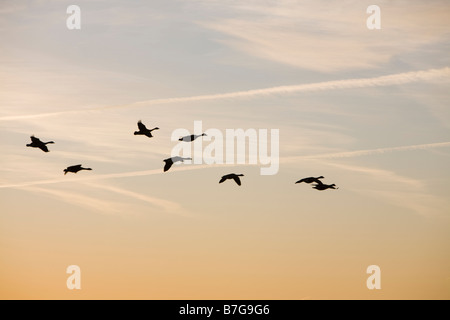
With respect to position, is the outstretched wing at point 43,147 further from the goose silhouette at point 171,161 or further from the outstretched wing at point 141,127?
the goose silhouette at point 171,161

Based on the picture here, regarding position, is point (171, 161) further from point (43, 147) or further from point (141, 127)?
point (43, 147)

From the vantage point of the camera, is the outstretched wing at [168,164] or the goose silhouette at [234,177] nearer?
the outstretched wing at [168,164]

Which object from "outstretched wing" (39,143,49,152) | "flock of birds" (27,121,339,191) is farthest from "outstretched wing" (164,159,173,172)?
"outstretched wing" (39,143,49,152)

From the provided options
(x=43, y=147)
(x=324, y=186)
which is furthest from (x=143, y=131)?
(x=324, y=186)

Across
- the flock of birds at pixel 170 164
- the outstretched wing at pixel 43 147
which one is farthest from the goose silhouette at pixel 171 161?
the outstretched wing at pixel 43 147

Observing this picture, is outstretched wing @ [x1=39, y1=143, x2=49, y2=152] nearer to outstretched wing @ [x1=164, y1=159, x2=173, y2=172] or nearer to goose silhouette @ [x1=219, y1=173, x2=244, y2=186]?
outstretched wing @ [x1=164, y1=159, x2=173, y2=172]

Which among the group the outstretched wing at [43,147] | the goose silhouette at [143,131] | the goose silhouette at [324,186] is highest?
the goose silhouette at [143,131]

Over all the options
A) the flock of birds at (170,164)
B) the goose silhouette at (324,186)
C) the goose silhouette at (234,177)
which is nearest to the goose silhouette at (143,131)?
the flock of birds at (170,164)

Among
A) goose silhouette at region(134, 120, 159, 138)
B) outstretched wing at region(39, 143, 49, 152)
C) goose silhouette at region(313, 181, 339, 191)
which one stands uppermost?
goose silhouette at region(134, 120, 159, 138)

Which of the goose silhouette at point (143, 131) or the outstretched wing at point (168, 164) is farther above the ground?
the goose silhouette at point (143, 131)

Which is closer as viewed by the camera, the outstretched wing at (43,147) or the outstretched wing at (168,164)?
the outstretched wing at (43,147)

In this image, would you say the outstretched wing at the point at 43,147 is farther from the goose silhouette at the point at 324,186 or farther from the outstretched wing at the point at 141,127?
the goose silhouette at the point at 324,186
